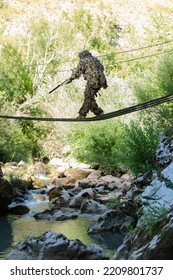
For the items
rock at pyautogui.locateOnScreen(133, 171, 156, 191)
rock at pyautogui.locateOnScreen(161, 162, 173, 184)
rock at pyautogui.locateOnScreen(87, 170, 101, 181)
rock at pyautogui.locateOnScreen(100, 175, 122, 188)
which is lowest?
rock at pyautogui.locateOnScreen(87, 170, 101, 181)

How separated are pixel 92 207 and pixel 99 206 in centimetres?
25

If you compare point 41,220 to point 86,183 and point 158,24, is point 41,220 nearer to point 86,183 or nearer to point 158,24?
point 86,183

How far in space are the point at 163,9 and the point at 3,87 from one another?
20.2 metres

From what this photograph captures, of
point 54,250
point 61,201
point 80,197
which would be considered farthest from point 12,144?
point 54,250

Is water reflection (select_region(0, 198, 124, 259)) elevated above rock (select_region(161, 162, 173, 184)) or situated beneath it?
situated beneath

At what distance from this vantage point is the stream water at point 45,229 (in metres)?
9.59

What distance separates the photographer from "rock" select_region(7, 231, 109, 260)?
7.35 meters

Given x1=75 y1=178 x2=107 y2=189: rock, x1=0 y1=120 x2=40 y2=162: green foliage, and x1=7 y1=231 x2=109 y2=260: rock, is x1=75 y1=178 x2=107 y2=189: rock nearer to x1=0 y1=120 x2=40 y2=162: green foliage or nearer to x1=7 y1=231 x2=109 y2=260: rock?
x1=0 y1=120 x2=40 y2=162: green foliage

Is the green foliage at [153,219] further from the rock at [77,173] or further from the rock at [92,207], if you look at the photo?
the rock at [77,173]

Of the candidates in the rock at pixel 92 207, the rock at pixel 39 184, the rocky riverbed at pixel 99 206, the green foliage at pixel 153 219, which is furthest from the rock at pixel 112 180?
the green foliage at pixel 153 219

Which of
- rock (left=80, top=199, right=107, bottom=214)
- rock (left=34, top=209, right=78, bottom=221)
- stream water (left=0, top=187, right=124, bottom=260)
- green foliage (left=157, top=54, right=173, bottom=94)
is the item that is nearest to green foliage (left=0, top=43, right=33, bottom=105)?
green foliage (left=157, top=54, right=173, bottom=94)

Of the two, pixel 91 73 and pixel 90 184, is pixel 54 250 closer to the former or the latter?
pixel 91 73

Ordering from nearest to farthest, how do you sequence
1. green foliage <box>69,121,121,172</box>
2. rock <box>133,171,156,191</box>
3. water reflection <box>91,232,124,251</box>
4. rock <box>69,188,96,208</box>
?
water reflection <box>91,232,124,251</box> < rock <box>133,171,156,191</box> < rock <box>69,188,96,208</box> < green foliage <box>69,121,121,172</box>

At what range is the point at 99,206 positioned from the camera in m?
13.2
